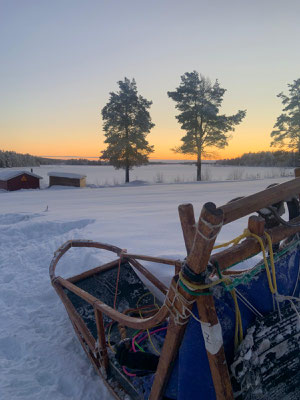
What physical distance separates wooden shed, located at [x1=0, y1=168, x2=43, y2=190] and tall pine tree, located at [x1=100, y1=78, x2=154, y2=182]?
7.36 metres

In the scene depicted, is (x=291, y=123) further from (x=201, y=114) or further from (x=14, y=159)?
(x=14, y=159)

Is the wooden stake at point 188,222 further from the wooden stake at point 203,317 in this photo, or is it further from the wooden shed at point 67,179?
the wooden shed at point 67,179

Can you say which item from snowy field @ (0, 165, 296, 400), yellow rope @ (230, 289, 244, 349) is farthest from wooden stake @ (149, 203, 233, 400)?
snowy field @ (0, 165, 296, 400)

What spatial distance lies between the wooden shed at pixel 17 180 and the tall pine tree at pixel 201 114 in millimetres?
15504

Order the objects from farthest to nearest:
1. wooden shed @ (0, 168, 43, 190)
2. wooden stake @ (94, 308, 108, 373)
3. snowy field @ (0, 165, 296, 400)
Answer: wooden shed @ (0, 168, 43, 190)
snowy field @ (0, 165, 296, 400)
wooden stake @ (94, 308, 108, 373)

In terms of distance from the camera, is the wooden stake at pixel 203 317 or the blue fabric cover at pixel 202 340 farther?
the blue fabric cover at pixel 202 340

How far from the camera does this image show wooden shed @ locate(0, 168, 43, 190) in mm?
24906

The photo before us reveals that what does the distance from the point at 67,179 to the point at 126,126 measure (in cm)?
798

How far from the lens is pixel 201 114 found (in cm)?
2695

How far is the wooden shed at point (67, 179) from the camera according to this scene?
26391 millimetres

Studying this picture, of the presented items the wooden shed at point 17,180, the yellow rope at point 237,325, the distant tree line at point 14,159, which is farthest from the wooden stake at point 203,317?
the distant tree line at point 14,159

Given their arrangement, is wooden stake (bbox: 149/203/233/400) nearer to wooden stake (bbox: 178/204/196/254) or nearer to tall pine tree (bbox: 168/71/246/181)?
wooden stake (bbox: 178/204/196/254)

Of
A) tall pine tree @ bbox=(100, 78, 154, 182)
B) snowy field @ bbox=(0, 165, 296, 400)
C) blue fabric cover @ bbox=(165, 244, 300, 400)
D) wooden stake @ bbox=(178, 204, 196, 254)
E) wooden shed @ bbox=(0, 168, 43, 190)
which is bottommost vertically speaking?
snowy field @ bbox=(0, 165, 296, 400)

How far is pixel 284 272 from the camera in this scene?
5.33 feet
